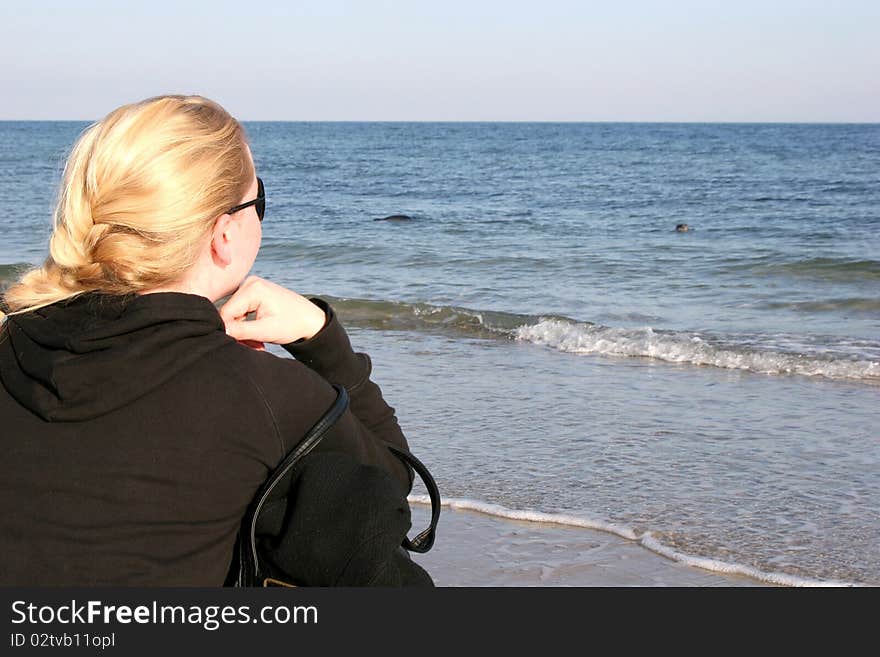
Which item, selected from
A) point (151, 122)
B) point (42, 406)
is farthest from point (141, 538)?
point (151, 122)

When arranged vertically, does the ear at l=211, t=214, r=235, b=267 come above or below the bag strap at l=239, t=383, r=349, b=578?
above

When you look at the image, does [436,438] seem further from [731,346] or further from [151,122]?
[151,122]

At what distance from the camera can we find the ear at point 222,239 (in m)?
1.86

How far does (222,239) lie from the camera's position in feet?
6.15

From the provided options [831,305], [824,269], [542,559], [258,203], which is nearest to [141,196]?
[258,203]

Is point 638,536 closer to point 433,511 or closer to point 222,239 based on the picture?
point 433,511

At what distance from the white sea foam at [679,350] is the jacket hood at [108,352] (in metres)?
7.56

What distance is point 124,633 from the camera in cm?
171

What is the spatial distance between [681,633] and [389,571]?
28.8 inches

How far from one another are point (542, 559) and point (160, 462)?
10.1 ft

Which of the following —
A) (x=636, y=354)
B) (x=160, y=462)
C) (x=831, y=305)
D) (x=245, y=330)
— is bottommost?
(x=636, y=354)

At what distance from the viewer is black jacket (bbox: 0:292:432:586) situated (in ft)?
5.50

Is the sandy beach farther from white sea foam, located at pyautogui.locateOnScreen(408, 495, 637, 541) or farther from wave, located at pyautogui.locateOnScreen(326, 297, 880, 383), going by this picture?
wave, located at pyautogui.locateOnScreen(326, 297, 880, 383)

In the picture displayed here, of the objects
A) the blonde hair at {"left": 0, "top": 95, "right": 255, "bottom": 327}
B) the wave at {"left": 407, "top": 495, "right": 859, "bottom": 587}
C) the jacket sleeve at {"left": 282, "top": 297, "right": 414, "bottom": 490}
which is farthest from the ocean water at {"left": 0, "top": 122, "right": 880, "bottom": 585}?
the jacket sleeve at {"left": 282, "top": 297, "right": 414, "bottom": 490}
